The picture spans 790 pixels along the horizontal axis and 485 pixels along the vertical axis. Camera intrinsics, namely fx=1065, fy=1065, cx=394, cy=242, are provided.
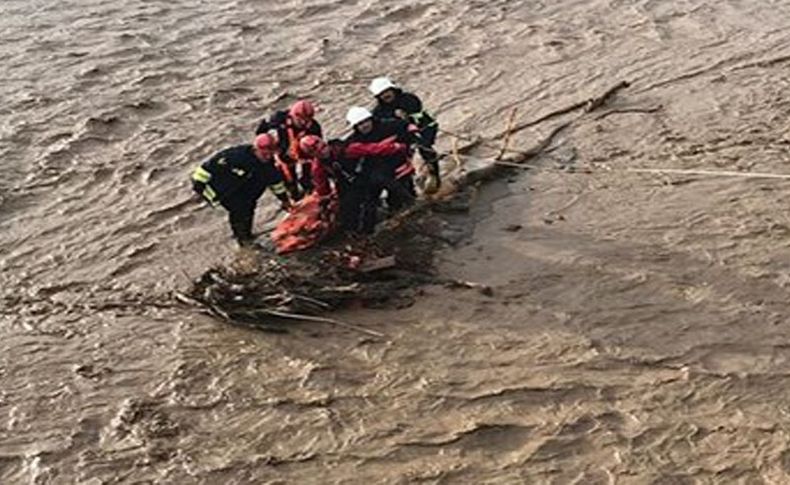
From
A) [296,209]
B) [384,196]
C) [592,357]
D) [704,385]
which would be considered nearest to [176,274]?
[296,209]

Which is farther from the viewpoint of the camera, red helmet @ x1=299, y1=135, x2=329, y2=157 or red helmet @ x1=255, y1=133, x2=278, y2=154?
red helmet @ x1=255, y1=133, x2=278, y2=154

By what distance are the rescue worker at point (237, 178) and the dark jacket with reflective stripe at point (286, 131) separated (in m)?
0.18

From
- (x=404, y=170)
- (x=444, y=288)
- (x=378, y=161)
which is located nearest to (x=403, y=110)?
(x=404, y=170)

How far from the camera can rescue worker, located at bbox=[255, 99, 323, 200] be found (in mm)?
10039

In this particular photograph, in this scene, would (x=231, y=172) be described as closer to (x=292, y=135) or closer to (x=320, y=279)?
(x=292, y=135)

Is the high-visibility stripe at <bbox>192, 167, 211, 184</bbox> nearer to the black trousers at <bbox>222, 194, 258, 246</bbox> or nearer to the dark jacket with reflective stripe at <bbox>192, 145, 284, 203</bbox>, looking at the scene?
the dark jacket with reflective stripe at <bbox>192, 145, 284, 203</bbox>

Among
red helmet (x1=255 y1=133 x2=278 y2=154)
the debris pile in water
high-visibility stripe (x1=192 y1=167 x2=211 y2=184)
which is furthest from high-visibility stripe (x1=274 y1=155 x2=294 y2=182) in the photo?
the debris pile in water

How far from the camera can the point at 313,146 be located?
9.59 m

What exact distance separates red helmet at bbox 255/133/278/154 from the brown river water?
1.19m

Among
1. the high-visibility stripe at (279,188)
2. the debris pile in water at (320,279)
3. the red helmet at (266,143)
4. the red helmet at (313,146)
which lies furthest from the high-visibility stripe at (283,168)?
the debris pile in water at (320,279)

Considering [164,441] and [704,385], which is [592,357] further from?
[164,441]

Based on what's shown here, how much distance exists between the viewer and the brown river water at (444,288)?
7.63 m

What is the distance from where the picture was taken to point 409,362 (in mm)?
8523

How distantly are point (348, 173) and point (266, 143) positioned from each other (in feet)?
2.73
